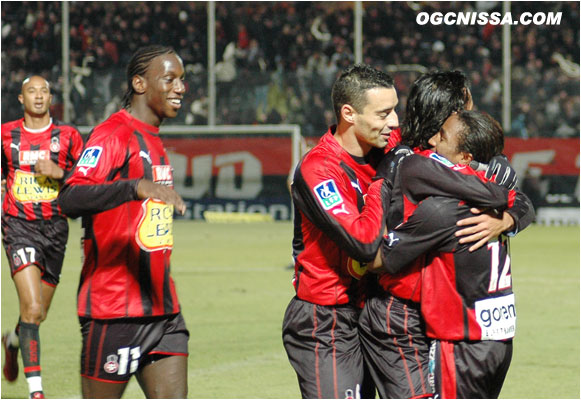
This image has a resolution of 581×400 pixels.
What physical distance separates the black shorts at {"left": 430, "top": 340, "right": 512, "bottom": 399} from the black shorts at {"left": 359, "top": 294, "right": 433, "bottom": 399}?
0.11 m

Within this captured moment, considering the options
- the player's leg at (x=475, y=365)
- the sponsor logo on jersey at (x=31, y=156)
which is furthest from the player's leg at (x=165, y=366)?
the sponsor logo on jersey at (x=31, y=156)

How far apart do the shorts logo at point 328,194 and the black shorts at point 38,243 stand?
3.65m

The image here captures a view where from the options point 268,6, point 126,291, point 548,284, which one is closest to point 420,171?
point 126,291

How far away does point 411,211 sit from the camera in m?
4.05

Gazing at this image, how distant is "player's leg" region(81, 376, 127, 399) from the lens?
4594 millimetres

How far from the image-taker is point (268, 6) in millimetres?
24328

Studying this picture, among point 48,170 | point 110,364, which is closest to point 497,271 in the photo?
point 110,364

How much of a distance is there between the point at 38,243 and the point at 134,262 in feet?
9.98

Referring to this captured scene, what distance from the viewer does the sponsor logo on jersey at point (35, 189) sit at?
760 centimetres

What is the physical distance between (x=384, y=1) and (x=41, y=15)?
27.5ft

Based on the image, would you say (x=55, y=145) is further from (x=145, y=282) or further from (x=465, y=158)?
(x=465, y=158)

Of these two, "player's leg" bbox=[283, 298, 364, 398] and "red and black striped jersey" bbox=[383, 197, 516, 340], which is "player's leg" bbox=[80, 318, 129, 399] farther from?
"red and black striped jersey" bbox=[383, 197, 516, 340]

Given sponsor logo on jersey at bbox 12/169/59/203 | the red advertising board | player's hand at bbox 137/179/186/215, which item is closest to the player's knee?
sponsor logo on jersey at bbox 12/169/59/203

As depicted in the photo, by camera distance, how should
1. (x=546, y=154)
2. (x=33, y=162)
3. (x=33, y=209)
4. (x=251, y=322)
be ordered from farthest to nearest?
1. (x=546, y=154)
2. (x=251, y=322)
3. (x=33, y=162)
4. (x=33, y=209)
